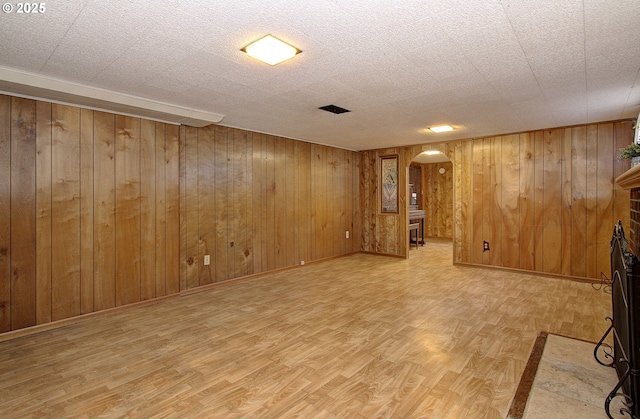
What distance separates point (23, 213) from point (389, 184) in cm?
582

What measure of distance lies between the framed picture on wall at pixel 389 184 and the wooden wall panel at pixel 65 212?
17.6ft

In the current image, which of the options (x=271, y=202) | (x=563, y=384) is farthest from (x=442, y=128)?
(x=563, y=384)

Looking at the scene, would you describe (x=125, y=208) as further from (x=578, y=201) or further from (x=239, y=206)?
(x=578, y=201)

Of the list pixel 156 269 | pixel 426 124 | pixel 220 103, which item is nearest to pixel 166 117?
pixel 220 103

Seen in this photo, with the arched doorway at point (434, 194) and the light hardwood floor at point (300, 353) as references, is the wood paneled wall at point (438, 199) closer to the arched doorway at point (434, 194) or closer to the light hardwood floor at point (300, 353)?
the arched doorway at point (434, 194)

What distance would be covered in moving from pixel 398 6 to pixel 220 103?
7.82 ft

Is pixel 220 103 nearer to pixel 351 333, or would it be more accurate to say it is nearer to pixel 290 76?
pixel 290 76

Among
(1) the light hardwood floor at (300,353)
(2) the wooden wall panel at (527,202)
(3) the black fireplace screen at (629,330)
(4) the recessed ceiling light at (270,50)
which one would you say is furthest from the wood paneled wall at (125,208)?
(3) the black fireplace screen at (629,330)

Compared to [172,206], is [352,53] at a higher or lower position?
higher

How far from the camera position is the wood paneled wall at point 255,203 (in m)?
4.36

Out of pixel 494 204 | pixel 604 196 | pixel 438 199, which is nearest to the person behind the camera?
pixel 604 196

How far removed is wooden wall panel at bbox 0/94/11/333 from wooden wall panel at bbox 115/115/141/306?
2.89 feet

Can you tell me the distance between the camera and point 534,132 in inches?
200

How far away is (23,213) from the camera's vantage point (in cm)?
302
